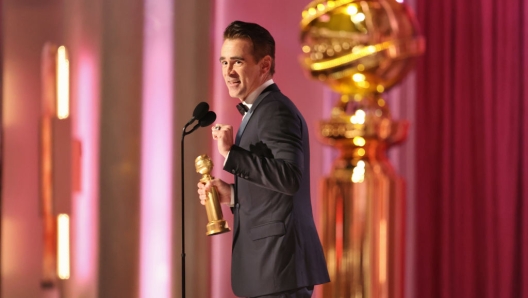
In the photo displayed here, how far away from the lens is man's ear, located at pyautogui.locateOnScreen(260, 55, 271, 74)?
1477 mm

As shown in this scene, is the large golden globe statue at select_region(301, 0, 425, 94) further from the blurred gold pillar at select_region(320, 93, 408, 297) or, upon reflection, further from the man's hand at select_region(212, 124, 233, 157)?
the man's hand at select_region(212, 124, 233, 157)

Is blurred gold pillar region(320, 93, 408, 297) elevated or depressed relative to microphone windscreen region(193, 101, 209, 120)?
depressed

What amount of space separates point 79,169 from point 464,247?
138cm

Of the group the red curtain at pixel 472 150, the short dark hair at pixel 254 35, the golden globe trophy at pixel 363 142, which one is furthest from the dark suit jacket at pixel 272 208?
the red curtain at pixel 472 150

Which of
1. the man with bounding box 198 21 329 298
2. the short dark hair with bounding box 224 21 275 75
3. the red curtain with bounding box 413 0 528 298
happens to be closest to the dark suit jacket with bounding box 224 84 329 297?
the man with bounding box 198 21 329 298

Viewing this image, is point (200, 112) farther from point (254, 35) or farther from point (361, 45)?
point (361, 45)

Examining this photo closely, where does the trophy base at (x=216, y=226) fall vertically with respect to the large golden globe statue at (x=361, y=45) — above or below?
below

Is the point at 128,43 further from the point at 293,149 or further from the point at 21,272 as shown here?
the point at 293,149

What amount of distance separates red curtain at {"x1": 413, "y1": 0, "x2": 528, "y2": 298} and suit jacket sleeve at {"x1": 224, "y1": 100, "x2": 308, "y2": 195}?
1069 millimetres

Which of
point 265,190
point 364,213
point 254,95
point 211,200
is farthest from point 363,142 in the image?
point 254,95

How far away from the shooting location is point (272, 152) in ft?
4.31

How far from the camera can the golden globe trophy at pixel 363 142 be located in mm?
403

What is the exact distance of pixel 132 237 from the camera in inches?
91.2

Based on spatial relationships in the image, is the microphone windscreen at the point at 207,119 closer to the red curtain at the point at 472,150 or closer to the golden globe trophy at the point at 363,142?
the golden globe trophy at the point at 363,142
